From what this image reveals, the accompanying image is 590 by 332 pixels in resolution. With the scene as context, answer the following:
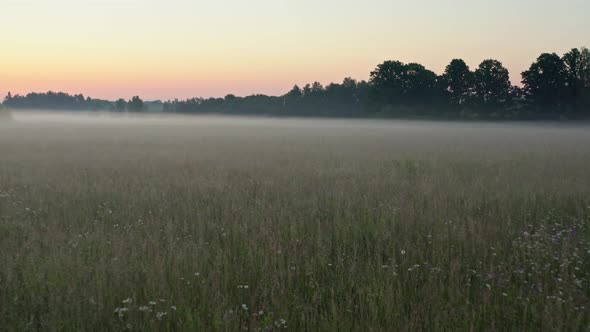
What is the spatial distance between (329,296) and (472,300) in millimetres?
1477

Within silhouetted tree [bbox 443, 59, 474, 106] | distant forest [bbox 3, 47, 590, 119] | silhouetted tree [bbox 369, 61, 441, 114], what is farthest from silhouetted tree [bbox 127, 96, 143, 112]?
silhouetted tree [bbox 443, 59, 474, 106]

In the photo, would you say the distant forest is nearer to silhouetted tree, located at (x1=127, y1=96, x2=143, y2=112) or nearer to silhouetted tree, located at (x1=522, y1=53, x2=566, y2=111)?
silhouetted tree, located at (x1=522, y1=53, x2=566, y2=111)

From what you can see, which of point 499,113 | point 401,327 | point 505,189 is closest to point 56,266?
point 401,327

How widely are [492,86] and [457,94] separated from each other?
8.66 meters

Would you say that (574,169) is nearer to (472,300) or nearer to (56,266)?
(472,300)

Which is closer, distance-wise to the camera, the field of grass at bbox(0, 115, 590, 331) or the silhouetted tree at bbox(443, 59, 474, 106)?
the field of grass at bbox(0, 115, 590, 331)

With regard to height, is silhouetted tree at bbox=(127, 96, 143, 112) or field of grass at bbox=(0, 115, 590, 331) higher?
silhouetted tree at bbox=(127, 96, 143, 112)

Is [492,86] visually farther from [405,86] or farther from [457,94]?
[405,86]

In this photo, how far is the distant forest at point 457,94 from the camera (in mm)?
78125

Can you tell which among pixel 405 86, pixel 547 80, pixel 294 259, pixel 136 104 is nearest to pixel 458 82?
pixel 405 86

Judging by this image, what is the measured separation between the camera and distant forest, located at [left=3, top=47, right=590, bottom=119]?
78125 mm

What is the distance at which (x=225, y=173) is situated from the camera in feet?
42.0

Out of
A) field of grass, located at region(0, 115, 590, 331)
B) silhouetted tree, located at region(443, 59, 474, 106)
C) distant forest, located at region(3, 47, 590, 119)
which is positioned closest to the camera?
field of grass, located at region(0, 115, 590, 331)

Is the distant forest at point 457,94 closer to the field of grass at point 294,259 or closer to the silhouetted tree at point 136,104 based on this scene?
the silhouetted tree at point 136,104
